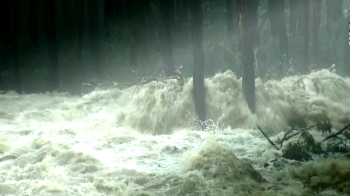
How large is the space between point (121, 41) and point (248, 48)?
14.0 meters

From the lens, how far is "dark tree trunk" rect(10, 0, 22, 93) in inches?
902

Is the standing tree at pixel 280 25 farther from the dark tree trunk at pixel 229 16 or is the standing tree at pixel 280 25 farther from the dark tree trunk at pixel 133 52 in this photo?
the dark tree trunk at pixel 133 52

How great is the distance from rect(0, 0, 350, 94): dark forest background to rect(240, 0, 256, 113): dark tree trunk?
785 cm

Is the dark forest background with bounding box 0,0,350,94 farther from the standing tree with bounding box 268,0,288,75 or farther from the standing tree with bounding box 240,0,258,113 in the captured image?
the standing tree with bounding box 240,0,258,113

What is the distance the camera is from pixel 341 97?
13914 mm

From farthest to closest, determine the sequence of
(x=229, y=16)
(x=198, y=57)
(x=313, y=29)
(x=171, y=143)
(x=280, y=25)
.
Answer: (x=229, y=16) < (x=280, y=25) < (x=313, y=29) < (x=198, y=57) < (x=171, y=143)

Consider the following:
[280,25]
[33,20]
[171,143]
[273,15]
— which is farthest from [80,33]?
[171,143]

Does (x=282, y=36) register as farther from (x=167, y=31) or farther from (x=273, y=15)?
(x=167, y=31)

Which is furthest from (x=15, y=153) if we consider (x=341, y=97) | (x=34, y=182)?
(x=341, y=97)

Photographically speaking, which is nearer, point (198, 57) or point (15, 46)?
point (198, 57)

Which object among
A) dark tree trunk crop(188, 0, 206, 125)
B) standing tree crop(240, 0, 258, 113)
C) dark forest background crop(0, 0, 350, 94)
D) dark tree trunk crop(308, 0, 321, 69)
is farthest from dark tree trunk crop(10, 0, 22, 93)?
standing tree crop(240, 0, 258, 113)

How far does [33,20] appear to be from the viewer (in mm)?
26047

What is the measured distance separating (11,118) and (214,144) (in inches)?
315

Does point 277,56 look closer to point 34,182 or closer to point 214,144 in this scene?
point 214,144
